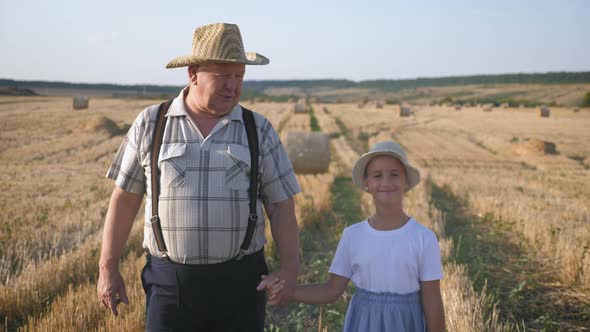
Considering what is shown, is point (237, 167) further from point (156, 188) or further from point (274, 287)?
point (274, 287)

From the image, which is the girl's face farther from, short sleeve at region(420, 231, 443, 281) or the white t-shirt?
short sleeve at region(420, 231, 443, 281)

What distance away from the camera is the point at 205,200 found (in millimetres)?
2766

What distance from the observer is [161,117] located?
290 centimetres

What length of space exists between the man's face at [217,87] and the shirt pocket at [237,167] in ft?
0.73

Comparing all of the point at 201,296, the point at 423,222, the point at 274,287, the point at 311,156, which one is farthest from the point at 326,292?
the point at 311,156

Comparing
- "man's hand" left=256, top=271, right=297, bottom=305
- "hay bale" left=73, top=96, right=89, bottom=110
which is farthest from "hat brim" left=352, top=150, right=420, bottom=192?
"hay bale" left=73, top=96, right=89, bottom=110

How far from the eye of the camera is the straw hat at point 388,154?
2.75m

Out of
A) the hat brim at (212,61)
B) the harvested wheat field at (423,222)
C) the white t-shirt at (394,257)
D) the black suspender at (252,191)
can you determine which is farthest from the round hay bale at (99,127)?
the white t-shirt at (394,257)

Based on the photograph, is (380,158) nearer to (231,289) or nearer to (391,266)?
(391,266)

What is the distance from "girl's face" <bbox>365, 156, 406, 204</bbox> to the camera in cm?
273

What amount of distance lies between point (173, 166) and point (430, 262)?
1.33 m

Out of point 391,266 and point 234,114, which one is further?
point 234,114

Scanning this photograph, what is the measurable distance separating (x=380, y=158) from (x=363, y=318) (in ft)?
2.62

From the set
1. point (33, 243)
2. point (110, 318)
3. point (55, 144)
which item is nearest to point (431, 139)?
point (55, 144)
